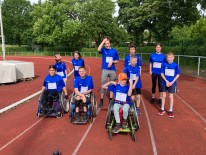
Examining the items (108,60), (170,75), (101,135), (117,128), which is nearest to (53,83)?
(108,60)

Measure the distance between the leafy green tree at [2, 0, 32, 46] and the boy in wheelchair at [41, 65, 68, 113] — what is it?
58.1 m

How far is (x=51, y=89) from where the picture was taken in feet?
21.6

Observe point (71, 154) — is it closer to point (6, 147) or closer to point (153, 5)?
point (6, 147)

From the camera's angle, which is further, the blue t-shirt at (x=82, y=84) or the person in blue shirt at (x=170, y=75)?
the person in blue shirt at (x=170, y=75)

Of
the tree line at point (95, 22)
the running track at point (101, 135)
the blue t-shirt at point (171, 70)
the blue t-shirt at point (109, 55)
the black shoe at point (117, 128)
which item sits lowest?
the running track at point (101, 135)

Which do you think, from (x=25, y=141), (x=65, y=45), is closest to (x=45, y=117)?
(x=25, y=141)

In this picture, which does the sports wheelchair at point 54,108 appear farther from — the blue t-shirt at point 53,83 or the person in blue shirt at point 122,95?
the person in blue shirt at point 122,95

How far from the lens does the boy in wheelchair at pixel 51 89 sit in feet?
21.0

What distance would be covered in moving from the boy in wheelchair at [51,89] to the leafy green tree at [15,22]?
58.1 meters

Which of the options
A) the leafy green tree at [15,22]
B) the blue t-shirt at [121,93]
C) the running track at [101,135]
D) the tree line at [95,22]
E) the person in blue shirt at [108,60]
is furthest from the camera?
the leafy green tree at [15,22]

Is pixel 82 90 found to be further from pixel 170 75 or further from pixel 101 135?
pixel 170 75

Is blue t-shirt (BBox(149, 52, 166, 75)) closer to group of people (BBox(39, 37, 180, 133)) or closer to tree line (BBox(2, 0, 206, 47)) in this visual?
group of people (BBox(39, 37, 180, 133))

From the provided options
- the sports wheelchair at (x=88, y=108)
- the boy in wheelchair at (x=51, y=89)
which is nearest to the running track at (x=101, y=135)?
the sports wheelchair at (x=88, y=108)

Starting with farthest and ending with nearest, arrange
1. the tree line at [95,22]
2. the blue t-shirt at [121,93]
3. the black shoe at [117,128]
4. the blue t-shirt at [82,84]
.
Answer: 1. the tree line at [95,22]
2. the blue t-shirt at [82,84]
3. the blue t-shirt at [121,93]
4. the black shoe at [117,128]
